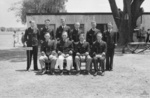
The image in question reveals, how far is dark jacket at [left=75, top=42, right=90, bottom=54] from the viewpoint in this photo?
9312 mm

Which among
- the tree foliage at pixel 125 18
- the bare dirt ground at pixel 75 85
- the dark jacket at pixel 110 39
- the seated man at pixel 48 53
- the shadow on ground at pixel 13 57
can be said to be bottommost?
the bare dirt ground at pixel 75 85

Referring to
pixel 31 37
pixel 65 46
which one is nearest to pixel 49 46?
pixel 65 46

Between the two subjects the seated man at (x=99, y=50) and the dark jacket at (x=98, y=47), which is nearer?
the seated man at (x=99, y=50)

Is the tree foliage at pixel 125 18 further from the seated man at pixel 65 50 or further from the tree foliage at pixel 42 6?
the tree foliage at pixel 42 6

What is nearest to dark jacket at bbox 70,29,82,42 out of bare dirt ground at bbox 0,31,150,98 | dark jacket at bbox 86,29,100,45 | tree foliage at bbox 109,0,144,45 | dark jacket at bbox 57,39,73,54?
dark jacket at bbox 86,29,100,45

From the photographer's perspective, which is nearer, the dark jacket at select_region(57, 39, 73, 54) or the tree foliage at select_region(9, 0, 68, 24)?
the dark jacket at select_region(57, 39, 73, 54)

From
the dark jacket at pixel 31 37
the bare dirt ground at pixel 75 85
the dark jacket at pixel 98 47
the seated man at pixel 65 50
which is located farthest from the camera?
the dark jacket at pixel 31 37

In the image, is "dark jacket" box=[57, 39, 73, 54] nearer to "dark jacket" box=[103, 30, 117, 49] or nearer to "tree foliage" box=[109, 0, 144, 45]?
"dark jacket" box=[103, 30, 117, 49]

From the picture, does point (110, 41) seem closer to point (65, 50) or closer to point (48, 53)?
point (65, 50)

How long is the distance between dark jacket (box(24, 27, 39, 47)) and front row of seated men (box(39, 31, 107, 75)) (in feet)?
1.76

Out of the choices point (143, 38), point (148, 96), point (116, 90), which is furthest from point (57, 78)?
point (143, 38)

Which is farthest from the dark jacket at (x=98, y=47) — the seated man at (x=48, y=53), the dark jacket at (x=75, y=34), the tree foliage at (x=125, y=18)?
the tree foliage at (x=125, y=18)

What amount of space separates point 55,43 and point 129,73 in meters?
2.78

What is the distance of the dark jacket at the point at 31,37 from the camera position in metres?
9.73
